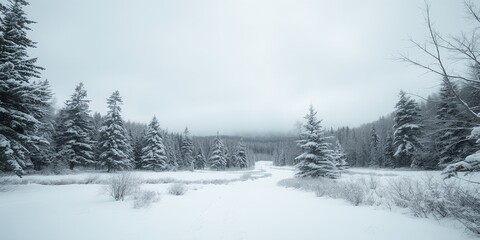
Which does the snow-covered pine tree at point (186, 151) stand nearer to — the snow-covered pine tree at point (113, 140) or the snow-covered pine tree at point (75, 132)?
the snow-covered pine tree at point (113, 140)

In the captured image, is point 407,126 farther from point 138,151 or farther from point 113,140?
point 138,151

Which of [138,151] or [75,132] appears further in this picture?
[138,151]

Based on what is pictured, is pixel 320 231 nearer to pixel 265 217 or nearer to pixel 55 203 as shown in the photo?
pixel 265 217

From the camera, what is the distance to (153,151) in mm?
37750

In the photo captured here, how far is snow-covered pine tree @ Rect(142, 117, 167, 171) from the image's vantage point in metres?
37.0

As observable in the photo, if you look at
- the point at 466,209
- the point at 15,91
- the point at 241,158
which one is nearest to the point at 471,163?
the point at 466,209

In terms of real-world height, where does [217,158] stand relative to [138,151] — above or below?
below

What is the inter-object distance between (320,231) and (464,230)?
297 cm

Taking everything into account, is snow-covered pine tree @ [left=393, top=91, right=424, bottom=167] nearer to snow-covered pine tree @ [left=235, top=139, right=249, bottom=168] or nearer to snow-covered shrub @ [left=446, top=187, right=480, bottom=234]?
snow-covered shrub @ [left=446, top=187, right=480, bottom=234]

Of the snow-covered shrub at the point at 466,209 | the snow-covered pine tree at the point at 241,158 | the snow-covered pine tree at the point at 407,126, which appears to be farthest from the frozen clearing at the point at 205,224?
the snow-covered pine tree at the point at 241,158

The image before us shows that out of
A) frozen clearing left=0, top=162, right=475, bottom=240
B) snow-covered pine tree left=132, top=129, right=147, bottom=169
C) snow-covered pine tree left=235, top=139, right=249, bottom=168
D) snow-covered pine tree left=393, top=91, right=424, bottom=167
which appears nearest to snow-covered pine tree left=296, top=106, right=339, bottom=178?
snow-covered pine tree left=393, top=91, right=424, bottom=167

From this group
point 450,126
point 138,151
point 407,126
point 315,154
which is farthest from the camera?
point 138,151

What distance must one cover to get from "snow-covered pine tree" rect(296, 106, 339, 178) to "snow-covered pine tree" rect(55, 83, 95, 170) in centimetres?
2649

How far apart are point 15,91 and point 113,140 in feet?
59.2
